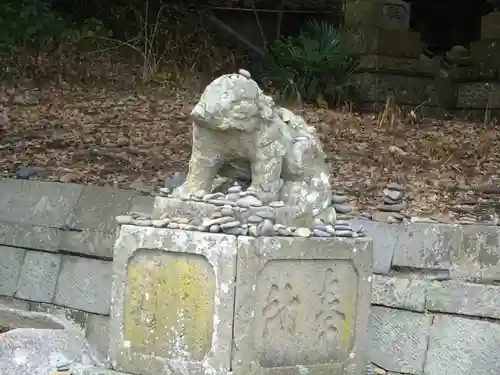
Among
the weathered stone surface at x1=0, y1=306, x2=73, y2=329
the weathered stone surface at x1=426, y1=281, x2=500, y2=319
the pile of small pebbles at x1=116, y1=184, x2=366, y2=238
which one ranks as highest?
the pile of small pebbles at x1=116, y1=184, x2=366, y2=238

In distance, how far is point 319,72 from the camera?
8250 mm

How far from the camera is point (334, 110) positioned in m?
8.04

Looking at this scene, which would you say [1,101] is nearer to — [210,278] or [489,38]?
Result: [489,38]

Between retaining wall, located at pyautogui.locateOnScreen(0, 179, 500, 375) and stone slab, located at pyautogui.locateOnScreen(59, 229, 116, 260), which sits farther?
stone slab, located at pyautogui.locateOnScreen(59, 229, 116, 260)

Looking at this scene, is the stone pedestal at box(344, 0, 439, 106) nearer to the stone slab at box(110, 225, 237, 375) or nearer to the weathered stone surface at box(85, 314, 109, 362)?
the weathered stone surface at box(85, 314, 109, 362)

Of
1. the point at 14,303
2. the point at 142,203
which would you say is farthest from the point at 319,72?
the point at 14,303

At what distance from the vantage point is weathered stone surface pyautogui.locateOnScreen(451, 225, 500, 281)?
15.2 feet

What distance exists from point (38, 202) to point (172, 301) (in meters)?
2.66

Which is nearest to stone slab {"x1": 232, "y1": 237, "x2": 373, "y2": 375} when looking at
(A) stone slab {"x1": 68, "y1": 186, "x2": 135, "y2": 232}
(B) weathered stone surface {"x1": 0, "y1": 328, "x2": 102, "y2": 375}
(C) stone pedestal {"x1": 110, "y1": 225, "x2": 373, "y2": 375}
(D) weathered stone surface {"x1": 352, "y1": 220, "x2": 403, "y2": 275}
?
(C) stone pedestal {"x1": 110, "y1": 225, "x2": 373, "y2": 375}

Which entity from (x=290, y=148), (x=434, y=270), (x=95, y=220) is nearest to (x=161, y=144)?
(x=95, y=220)

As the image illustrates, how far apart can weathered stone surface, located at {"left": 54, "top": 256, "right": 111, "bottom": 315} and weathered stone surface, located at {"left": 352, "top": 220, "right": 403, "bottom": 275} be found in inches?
61.9

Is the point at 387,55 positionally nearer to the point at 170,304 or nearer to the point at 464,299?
the point at 464,299

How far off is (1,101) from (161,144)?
1.90 m

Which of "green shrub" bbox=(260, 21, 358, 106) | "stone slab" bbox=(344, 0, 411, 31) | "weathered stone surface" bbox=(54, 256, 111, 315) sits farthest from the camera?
"stone slab" bbox=(344, 0, 411, 31)
